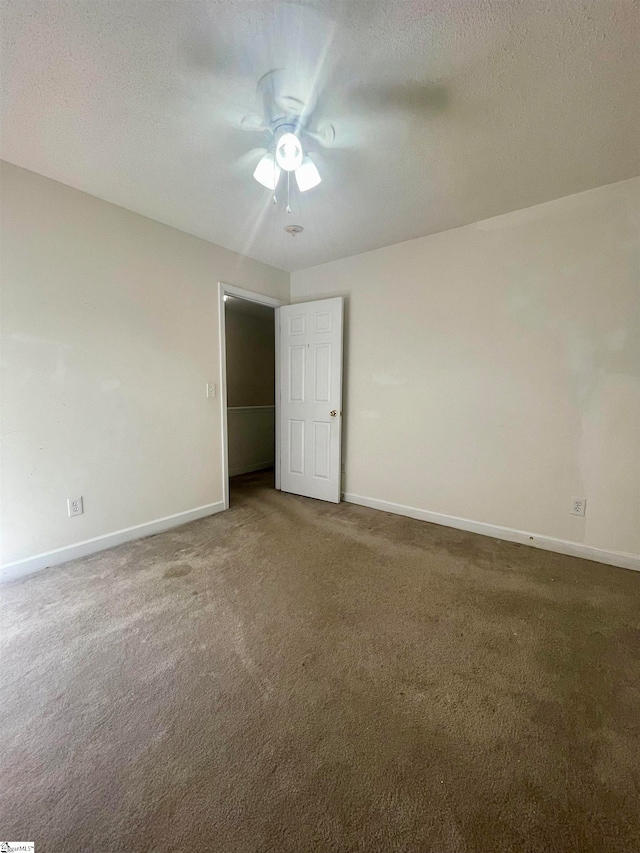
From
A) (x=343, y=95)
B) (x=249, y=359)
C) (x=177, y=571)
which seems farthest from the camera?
(x=249, y=359)

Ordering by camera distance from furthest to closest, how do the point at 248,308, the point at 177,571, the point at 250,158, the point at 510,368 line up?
the point at 248,308 → the point at 510,368 → the point at 177,571 → the point at 250,158

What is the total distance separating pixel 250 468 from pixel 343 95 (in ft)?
13.8

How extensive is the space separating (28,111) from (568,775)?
3.37 m

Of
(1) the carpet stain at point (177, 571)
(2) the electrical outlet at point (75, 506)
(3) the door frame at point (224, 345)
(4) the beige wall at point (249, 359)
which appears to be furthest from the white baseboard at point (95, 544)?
(4) the beige wall at point (249, 359)

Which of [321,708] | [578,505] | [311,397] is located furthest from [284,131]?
[578,505]

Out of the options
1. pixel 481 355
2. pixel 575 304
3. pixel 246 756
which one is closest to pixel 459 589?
pixel 246 756

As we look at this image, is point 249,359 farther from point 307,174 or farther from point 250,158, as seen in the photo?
point 307,174

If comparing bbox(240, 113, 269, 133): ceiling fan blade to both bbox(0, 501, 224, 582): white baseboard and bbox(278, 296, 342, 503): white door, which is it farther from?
bbox(0, 501, 224, 582): white baseboard

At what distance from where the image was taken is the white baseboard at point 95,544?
6.87 feet

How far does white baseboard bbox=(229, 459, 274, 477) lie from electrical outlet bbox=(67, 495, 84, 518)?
93.6 inches

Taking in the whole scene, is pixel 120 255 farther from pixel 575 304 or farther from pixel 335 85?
pixel 575 304

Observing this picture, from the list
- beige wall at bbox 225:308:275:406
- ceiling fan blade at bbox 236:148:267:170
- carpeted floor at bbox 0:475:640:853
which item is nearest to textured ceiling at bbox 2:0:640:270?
ceiling fan blade at bbox 236:148:267:170

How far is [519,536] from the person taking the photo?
2.63 meters

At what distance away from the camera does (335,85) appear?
4.72 ft
